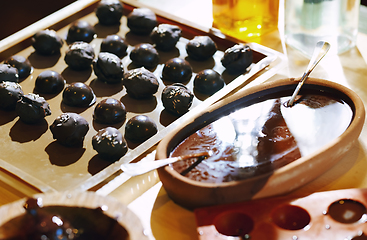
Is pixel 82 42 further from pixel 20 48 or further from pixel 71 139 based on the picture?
pixel 71 139

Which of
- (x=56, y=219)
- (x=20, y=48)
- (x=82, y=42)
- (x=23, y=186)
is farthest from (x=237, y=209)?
(x=20, y=48)

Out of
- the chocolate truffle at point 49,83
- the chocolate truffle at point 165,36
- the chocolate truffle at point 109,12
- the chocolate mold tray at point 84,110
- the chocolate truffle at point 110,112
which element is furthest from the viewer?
the chocolate truffle at point 109,12

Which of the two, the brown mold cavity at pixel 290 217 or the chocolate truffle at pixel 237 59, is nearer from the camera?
the brown mold cavity at pixel 290 217

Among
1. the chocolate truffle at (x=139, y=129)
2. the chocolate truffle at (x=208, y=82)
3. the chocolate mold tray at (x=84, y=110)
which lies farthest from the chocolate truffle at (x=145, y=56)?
the chocolate truffle at (x=139, y=129)

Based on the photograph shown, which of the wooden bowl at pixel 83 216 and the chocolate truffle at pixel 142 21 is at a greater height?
the wooden bowl at pixel 83 216

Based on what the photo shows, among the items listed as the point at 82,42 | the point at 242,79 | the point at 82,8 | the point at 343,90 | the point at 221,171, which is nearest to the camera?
the point at 221,171

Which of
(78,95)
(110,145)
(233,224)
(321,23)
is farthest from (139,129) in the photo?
(321,23)

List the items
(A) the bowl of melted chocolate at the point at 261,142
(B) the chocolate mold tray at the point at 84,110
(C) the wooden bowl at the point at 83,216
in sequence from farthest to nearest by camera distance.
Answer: (B) the chocolate mold tray at the point at 84,110, (A) the bowl of melted chocolate at the point at 261,142, (C) the wooden bowl at the point at 83,216

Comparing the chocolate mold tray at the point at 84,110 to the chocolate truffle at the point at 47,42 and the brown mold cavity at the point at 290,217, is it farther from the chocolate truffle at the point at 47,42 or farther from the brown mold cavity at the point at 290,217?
the brown mold cavity at the point at 290,217
